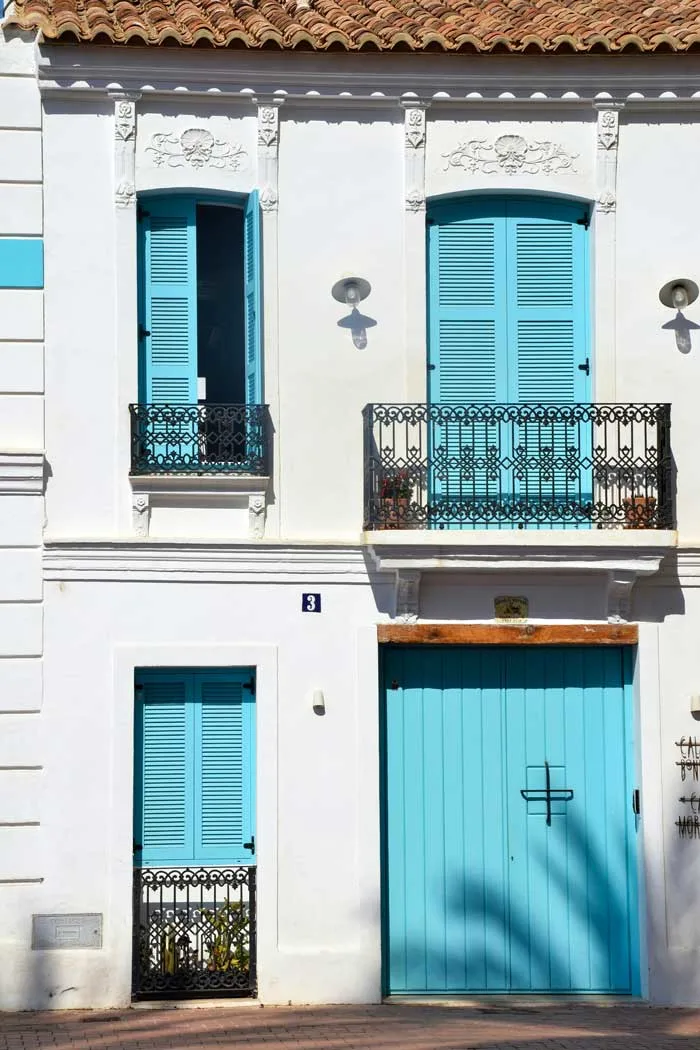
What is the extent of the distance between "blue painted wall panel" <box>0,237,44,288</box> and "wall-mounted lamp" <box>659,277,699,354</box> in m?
5.16

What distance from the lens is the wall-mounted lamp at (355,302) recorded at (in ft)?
47.8

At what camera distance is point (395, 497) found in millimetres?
14359

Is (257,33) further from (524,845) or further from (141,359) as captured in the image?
(524,845)

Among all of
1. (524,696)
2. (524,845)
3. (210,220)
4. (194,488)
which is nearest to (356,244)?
(210,220)

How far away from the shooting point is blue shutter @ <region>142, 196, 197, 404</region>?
14586 millimetres

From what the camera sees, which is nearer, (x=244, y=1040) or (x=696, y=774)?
(x=244, y=1040)

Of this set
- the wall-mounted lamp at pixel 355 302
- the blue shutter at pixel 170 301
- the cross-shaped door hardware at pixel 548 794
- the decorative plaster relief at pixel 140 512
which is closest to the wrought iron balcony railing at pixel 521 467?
the wall-mounted lamp at pixel 355 302

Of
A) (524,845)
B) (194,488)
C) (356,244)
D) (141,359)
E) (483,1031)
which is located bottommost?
(483,1031)

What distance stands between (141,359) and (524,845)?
201 inches

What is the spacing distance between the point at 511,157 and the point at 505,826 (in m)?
5.58

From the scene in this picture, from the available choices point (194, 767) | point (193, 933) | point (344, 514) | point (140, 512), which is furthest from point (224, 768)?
point (344, 514)

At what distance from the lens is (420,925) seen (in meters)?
14.4

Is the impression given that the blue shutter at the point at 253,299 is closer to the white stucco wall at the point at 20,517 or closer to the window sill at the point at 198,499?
the window sill at the point at 198,499

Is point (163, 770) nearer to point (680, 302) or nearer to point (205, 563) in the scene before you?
point (205, 563)
